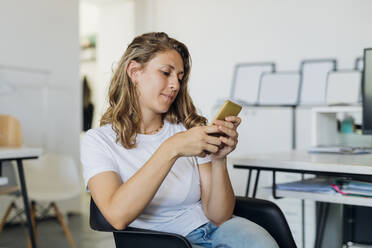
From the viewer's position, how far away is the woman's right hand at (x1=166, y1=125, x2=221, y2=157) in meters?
1.27

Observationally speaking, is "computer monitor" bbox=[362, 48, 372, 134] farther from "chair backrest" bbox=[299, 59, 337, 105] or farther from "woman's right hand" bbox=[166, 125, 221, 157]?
"chair backrest" bbox=[299, 59, 337, 105]

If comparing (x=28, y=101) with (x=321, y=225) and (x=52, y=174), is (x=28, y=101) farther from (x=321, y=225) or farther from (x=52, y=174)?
(x=321, y=225)

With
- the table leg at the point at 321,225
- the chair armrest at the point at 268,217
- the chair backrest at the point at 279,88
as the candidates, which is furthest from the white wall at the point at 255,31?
the chair armrest at the point at 268,217

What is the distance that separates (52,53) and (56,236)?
1786 millimetres

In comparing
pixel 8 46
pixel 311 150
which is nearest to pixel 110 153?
pixel 311 150

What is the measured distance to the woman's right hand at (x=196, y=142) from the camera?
1.27 meters

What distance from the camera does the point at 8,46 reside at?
13.4ft

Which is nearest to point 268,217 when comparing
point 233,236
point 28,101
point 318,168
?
point 233,236

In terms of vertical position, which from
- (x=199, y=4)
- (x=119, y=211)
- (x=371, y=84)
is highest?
(x=199, y=4)

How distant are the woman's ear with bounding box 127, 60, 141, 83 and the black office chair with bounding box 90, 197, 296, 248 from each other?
1.45 ft

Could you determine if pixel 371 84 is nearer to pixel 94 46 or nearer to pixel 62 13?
pixel 62 13

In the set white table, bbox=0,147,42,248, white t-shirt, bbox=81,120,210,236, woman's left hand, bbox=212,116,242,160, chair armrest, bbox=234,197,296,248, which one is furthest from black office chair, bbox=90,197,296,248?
white table, bbox=0,147,42,248

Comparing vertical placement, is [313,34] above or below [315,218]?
above

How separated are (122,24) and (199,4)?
106 centimetres
